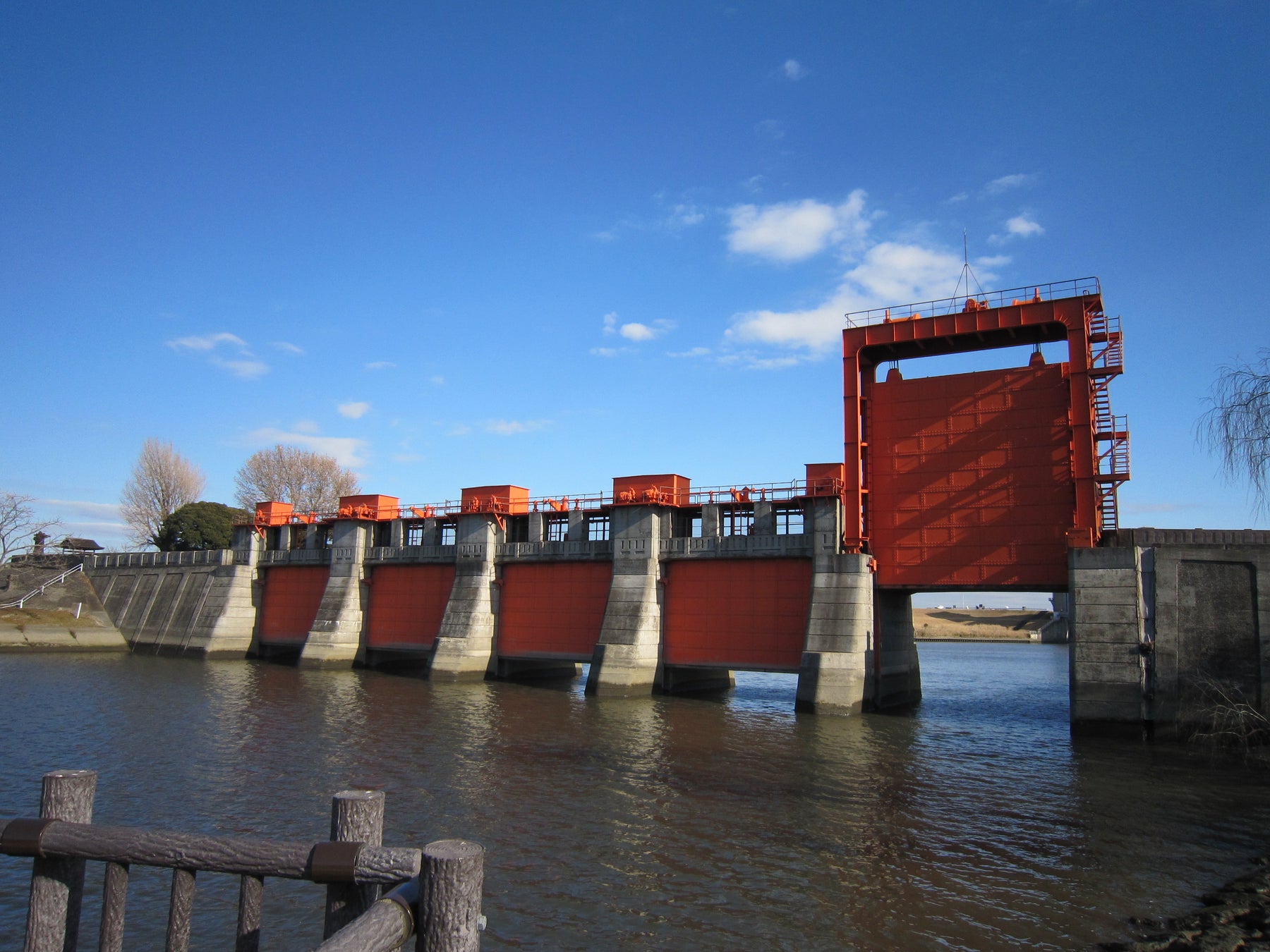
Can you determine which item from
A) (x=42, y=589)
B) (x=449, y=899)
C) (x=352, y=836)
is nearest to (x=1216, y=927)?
(x=449, y=899)

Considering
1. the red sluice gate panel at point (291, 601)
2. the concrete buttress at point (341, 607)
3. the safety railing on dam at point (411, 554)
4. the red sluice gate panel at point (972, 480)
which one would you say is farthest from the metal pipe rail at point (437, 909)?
the red sluice gate panel at point (291, 601)

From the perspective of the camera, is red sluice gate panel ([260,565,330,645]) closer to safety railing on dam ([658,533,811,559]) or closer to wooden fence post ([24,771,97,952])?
safety railing on dam ([658,533,811,559])

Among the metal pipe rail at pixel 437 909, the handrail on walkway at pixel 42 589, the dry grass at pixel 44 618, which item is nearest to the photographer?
the metal pipe rail at pixel 437 909

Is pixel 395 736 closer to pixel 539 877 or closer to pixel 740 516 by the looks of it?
pixel 539 877

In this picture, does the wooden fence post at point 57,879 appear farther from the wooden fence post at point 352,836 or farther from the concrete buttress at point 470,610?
the concrete buttress at point 470,610

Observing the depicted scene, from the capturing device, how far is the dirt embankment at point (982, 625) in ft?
393

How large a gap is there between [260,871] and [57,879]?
67.8 inches

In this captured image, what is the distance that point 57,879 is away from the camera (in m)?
5.22

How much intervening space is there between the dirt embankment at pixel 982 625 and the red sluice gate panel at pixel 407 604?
282 feet

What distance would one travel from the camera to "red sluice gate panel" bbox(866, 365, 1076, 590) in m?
33.7

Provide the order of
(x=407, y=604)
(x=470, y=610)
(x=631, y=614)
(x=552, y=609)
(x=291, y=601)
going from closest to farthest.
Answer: (x=631, y=614)
(x=552, y=609)
(x=470, y=610)
(x=407, y=604)
(x=291, y=601)

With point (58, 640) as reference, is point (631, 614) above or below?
above

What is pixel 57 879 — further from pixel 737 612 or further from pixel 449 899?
pixel 737 612

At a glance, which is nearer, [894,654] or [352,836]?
[352,836]
